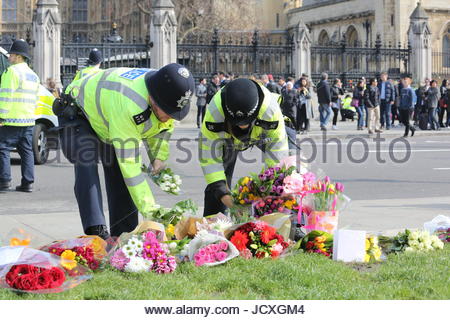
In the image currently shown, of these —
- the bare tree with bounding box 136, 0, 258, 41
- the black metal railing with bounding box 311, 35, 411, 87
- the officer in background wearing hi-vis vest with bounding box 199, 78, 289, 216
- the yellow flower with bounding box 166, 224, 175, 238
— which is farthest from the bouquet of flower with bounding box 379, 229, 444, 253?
the bare tree with bounding box 136, 0, 258, 41

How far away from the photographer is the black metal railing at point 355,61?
3428 cm

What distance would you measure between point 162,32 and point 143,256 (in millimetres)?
24535

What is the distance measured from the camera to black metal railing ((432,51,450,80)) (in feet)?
154

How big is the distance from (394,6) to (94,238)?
53.4m

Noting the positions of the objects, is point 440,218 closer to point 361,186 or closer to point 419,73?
point 361,186

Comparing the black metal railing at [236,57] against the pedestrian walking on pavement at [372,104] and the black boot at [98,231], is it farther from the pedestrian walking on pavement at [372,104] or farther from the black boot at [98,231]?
the black boot at [98,231]

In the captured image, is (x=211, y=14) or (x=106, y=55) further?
(x=211, y=14)

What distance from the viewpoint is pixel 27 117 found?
38.4 feet

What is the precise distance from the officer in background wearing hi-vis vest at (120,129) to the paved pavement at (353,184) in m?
0.77

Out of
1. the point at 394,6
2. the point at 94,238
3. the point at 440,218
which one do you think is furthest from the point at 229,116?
the point at 394,6

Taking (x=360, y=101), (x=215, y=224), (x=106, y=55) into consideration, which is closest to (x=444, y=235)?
(x=215, y=224)

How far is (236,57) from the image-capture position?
108ft

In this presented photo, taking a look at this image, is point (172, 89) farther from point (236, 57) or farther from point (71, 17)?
point (71, 17)

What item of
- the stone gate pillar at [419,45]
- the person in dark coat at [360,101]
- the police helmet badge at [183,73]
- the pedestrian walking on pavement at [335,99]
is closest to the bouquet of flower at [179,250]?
the police helmet badge at [183,73]
